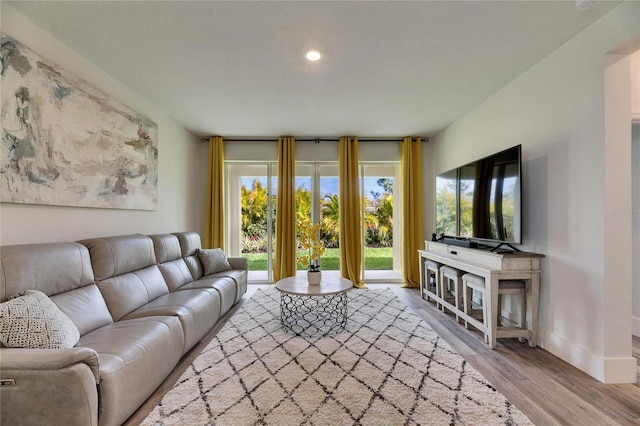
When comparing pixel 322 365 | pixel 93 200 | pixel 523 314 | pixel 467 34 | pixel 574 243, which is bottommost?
pixel 322 365

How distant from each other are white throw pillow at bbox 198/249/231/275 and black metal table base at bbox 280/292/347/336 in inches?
44.3

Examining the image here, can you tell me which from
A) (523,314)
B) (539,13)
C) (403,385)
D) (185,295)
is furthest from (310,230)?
(539,13)

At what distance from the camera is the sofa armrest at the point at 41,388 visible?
1194 millimetres

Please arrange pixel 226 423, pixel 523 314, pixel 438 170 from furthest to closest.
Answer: pixel 438 170 < pixel 523 314 < pixel 226 423

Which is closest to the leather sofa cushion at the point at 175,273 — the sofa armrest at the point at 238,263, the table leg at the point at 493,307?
the sofa armrest at the point at 238,263

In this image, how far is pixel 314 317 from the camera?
10.3 ft

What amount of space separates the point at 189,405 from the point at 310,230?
6.39ft

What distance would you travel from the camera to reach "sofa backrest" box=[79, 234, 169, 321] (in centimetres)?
214

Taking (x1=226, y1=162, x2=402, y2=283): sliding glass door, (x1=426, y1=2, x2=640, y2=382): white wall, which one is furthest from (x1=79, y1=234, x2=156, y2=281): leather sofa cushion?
(x1=426, y1=2, x2=640, y2=382): white wall

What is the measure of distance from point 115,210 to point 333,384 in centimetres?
275

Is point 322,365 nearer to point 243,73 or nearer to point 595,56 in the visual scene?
point 243,73

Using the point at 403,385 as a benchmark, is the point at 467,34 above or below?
above

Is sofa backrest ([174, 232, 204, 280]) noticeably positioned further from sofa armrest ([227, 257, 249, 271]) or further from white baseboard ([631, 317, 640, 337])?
white baseboard ([631, 317, 640, 337])

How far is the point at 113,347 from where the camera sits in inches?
61.8
